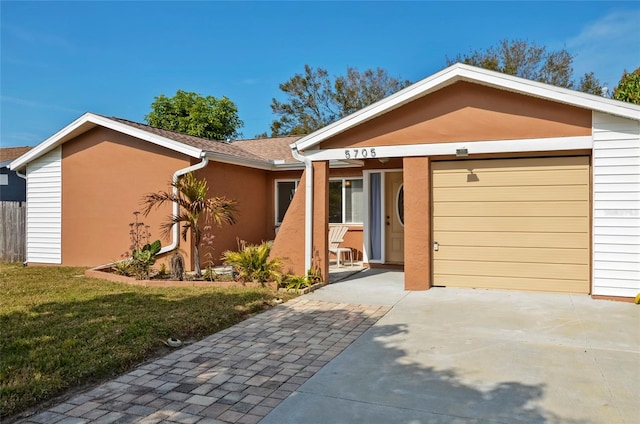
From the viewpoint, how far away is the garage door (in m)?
8.17

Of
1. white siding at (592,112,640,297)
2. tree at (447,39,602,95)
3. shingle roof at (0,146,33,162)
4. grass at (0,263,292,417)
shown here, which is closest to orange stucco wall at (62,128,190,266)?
grass at (0,263,292,417)

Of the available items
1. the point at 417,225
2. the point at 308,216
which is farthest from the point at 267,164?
the point at 417,225

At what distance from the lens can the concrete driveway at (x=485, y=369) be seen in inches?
142

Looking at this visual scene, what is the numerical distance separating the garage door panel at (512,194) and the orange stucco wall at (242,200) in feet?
20.3

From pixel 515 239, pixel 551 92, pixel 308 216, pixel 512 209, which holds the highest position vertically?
pixel 551 92

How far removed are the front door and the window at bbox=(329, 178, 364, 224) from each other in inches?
61.1

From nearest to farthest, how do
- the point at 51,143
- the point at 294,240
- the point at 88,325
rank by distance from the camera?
the point at 88,325, the point at 294,240, the point at 51,143

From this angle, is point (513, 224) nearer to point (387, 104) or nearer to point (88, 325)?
point (387, 104)

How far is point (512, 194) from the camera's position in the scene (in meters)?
8.57

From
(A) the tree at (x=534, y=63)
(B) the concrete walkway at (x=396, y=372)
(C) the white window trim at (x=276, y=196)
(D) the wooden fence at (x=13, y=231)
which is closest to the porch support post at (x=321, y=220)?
(B) the concrete walkway at (x=396, y=372)

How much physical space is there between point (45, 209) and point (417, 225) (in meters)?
11.3

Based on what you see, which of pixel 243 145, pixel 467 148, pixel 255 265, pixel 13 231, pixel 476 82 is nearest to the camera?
pixel 476 82

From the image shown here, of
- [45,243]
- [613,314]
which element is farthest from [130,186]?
[613,314]

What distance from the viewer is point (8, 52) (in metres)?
9.56
